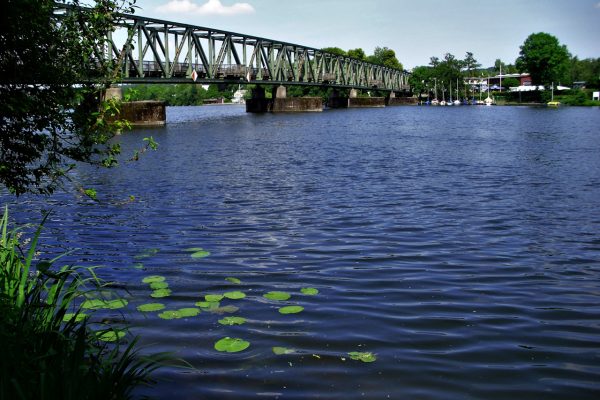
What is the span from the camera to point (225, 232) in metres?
13.8

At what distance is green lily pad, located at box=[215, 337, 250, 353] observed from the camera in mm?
6996

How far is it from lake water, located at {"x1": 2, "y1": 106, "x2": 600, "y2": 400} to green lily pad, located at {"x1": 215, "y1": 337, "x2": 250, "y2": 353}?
0.12 meters

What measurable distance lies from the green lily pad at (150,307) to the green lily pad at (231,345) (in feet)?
5.42

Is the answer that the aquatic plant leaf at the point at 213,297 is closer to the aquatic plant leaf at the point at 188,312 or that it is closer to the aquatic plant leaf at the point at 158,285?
the aquatic plant leaf at the point at 188,312

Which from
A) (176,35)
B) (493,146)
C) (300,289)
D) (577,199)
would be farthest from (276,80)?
(300,289)

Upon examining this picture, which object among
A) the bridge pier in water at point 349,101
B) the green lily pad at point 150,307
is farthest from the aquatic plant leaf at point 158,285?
the bridge pier in water at point 349,101

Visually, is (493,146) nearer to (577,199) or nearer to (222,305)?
(577,199)

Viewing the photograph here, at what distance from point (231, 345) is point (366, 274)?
3725 millimetres

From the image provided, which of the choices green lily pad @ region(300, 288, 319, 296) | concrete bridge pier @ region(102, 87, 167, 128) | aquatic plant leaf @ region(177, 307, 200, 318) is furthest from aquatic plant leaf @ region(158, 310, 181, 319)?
concrete bridge pier @ region(102, 87, 167, 128)

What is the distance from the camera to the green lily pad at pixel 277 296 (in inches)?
352

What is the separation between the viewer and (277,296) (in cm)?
899

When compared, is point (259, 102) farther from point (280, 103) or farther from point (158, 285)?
point (158, 285)

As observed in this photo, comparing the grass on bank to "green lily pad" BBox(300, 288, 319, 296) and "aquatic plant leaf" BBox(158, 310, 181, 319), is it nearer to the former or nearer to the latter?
"aquatic plant leaf" BBox(158, 310, 181, 319)

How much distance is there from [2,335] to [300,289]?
5.38 metres
